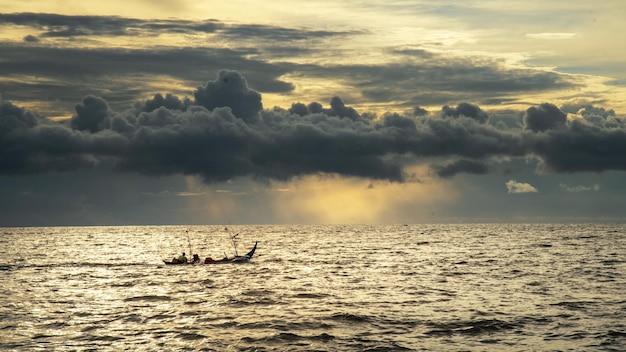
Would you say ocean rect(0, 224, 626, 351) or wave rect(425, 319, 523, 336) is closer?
ocean rect(0, 224, 626, 351)

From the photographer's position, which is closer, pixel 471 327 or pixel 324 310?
pixel 471 327

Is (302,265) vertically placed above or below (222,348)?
below

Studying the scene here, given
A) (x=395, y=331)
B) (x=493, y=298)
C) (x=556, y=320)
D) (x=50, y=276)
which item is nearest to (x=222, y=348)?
(x=395, y=331)

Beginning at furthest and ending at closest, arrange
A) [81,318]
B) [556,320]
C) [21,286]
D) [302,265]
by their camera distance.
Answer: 1. [302,265]
2. [21,286]
3. [81,318]
4. [556,320]

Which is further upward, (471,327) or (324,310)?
(471,327)

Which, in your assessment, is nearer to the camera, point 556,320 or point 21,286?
point 556,320

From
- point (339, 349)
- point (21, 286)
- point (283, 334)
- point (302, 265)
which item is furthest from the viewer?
point (302, 265)

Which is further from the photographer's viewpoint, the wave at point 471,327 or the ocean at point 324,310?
the wave at point 471,327

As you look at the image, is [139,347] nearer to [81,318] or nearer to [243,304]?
[81,318]

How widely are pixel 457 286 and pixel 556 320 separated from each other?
20.9 metres

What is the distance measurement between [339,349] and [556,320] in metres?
16.2

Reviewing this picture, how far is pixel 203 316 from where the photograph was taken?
47469mm

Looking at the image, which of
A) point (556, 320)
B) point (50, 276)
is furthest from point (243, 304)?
point (50, 276)

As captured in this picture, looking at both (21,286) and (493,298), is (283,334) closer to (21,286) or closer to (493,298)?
(493,298)
